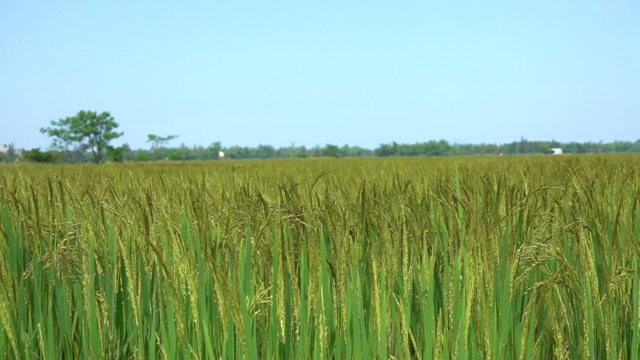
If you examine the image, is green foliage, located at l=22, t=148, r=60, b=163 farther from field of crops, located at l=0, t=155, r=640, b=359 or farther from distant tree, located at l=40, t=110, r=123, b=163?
field of crops, located at l=0, t=155, r=640, b=359

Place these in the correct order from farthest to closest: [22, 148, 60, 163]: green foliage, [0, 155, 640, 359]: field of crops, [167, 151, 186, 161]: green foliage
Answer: [167, 151, 186, 161]: green foliage, [22, 148, 60, 163]: green foliage, [0, 155, 640, 359]: field of crops

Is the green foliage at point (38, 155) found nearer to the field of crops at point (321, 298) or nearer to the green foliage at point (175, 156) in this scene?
the green foliage at point (175, 156)

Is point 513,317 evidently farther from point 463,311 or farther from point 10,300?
point 10,300

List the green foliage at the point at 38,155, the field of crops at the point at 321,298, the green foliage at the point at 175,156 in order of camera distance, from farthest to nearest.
Answer: the green foliage at the point at 175,156 < the green foliage at the point at 38,155 < the field of crops at the point at 321,298

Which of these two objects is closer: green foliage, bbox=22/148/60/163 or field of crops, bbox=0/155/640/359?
field of crops, bbox=0/155/640/359

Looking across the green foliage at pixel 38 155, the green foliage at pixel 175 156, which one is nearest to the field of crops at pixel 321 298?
the green foliage at pixel 38 155

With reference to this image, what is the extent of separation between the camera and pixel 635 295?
1.31 meters

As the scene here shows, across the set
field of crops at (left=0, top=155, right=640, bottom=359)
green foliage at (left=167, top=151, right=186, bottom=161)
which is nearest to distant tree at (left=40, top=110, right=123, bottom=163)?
green foliage at (left=167, top=151, right=186, bottom=161)

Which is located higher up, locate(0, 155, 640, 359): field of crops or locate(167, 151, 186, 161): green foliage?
locate(167, 151, 186, 161): green foliage

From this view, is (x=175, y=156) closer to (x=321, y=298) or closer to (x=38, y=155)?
(x=38, y=155)

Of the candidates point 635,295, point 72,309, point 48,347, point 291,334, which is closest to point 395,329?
point 291,334

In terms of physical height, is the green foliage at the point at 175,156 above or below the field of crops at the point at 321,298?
above

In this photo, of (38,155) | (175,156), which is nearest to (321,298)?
(38,155)

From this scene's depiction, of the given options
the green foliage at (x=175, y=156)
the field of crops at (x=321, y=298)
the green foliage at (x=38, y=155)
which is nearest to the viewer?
the field of crops at (x=321, y=298)
